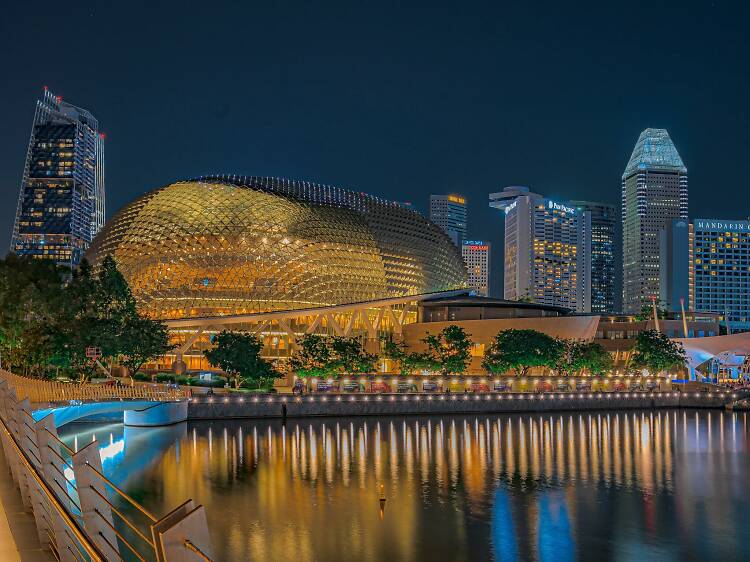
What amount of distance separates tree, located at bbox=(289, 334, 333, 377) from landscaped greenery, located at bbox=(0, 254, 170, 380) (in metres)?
18.6

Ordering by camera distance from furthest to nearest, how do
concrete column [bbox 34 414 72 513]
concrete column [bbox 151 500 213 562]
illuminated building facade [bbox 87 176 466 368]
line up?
illuminated building facade [bbox 87 176 466 368], concrete column [bbox 34 414 72 513], concrete column [bbox 151 500 213 562]

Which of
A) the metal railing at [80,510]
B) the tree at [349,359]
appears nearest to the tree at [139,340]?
the tree at [349,359]

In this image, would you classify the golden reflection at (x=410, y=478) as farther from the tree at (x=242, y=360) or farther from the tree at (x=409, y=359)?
the tree at (x=409, y=359)

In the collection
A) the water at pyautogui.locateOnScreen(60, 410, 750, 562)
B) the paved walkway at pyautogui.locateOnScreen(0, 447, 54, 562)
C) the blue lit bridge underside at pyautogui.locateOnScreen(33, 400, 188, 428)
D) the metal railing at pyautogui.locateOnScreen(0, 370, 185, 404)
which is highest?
the paved walkway at pyautogui.locateOnScreen(0, 447, 54, 562)

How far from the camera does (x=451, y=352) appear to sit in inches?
4161

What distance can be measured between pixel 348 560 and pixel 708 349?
99.7 meters

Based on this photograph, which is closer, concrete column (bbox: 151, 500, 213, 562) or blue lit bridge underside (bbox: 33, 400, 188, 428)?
concrete column (bbox: 151, 500, 213, 562)

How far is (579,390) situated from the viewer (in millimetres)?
92625

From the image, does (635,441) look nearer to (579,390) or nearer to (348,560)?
(579,390)

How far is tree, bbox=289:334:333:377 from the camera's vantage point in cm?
9256

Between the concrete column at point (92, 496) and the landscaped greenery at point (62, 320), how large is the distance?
61542 mm

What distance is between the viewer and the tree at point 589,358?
10519 centimetres

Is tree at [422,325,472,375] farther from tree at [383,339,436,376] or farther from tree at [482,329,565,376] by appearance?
tree at [482,329,565,376]

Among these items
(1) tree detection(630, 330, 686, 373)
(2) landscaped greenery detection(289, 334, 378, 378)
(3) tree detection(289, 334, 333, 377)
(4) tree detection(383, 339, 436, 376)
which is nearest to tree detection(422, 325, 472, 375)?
(4) tree detection(383, 339, 436, 376)
